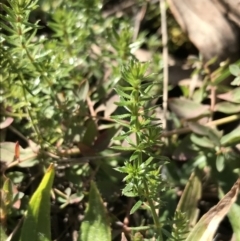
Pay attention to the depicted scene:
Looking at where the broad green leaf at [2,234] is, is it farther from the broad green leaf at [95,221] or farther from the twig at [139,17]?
the twig at [139,17]

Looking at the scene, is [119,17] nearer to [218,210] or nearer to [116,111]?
[116,111]

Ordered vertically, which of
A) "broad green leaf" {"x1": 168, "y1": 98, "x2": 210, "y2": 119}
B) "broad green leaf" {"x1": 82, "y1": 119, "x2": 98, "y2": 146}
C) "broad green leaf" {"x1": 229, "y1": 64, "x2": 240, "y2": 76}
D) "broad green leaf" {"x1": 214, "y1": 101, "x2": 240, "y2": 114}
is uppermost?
"broad green leaf" {"x1": 229, "y1": 64, "x2": 240, "y2": 76}

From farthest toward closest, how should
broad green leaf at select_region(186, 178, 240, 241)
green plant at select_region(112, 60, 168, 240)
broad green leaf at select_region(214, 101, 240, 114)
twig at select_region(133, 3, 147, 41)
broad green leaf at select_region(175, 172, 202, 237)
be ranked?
twig at select_region(133, 3, 147, 41) → broad green leaf at select_region(214, 101, 240, 114) → broad green leaf at select_region(175, 172, 202, 237) → broad green leaf at select_region(186, 178, 240, 241) → green plant at select_region(112, 60, 168, 240)

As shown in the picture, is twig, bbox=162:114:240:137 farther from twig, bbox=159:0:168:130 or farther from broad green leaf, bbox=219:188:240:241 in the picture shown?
broad green leaf, bbox=219:188:240:241

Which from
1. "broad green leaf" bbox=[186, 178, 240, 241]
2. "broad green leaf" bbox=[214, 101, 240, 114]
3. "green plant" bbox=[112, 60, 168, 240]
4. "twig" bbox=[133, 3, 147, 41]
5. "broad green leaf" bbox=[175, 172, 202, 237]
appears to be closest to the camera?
"green plant" bbox=[112, 60, 168, 240]

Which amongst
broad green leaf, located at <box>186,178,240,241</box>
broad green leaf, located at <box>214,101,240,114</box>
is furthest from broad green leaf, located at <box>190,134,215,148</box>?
broad green leaf, located at <box>186,178,240,241</box>

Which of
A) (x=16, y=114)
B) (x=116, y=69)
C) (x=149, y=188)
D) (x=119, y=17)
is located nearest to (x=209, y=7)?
(x=119, y=17)
